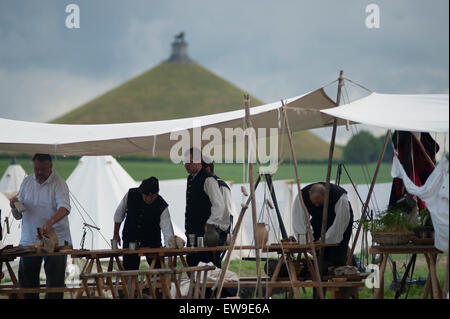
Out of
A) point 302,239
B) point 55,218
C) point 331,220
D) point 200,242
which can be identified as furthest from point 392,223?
point 55,218

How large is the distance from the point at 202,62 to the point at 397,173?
80112 millimetres

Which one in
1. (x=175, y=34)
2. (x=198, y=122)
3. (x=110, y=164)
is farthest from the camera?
(x=175, y=34)

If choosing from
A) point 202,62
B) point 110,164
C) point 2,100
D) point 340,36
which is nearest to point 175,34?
point 202,62

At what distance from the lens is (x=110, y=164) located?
9.14 m

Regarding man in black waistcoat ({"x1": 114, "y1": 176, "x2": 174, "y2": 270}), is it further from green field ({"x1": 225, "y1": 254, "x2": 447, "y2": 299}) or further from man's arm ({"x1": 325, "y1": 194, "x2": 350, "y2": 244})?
man's arm ({"x1": 325, "y1": 194, "x2": 350, "y2": 244})

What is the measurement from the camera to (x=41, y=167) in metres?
5.16

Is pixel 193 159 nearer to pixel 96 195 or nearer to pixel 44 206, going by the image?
pixel 44 206

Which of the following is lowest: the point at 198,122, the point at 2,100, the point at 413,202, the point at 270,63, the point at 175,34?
the point at 413,202

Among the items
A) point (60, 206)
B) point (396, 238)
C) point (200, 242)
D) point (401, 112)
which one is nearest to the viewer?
point (401, 112)

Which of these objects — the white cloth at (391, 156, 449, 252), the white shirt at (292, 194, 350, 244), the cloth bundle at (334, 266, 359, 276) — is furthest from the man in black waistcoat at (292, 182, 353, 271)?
the white cloth at (391, 156, 449, 252)

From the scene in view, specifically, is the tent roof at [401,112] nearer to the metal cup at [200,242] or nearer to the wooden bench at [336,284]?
the wooden bench at [336,284]

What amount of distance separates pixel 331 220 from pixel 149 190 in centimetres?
152

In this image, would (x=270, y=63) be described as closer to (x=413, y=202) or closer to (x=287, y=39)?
(x=287, y=39)

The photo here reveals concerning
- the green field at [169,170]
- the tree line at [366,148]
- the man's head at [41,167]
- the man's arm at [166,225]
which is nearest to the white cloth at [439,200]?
the man's arm at [166,225]
